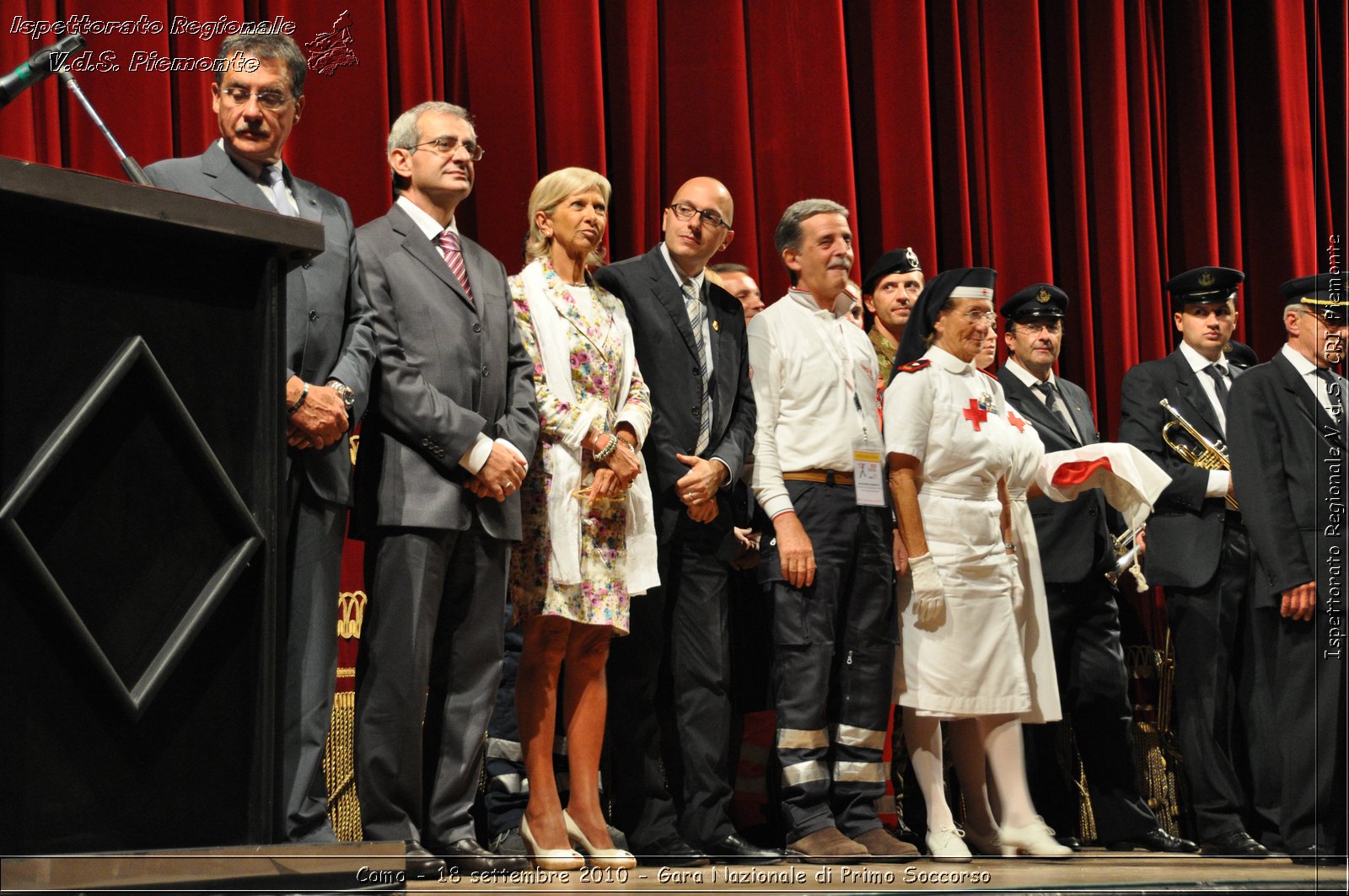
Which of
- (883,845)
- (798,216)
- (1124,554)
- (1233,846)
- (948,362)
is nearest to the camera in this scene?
(883,845)

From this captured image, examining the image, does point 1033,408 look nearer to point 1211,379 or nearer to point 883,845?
point 1211,379

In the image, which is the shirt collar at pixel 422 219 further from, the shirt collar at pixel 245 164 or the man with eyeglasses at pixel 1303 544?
the man with eyeglasses at pixel 1303 544

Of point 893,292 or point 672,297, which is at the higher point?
point 893,292

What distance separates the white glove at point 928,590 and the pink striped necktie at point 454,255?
1.38m

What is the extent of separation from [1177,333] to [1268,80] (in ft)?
3.95

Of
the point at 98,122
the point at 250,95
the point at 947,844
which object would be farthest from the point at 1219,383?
the point at 98,122

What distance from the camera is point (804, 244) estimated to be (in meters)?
3.83

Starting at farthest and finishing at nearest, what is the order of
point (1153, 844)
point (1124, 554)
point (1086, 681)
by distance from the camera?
point (1124, 554) → point (1086, 681) → point (1153, 844)

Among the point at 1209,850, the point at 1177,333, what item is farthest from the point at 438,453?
the point at 1177,333

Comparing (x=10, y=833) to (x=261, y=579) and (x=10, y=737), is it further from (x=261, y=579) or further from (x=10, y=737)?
(x=261, y=579)

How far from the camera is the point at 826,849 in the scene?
323 cm

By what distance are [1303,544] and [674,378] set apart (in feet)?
6.27

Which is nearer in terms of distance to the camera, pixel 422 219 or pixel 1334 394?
pixel 422 219

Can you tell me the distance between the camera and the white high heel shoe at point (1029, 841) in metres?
3.57
